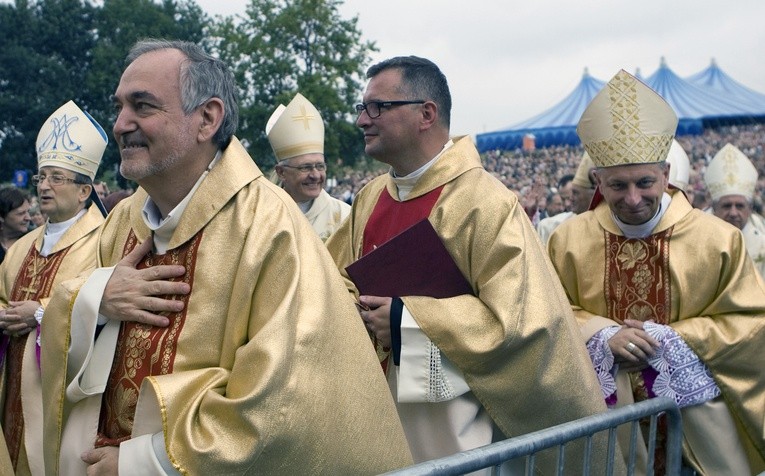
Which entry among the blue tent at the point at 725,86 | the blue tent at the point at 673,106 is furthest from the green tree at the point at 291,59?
the blue tent at the point at 725,86

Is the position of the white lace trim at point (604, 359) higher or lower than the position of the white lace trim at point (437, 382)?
lower

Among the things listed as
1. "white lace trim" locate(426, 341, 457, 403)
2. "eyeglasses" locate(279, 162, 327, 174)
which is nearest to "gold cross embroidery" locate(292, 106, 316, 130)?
"eyeglasses" locate(279, 162, 327, 174)

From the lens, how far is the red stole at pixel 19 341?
5.39 meters

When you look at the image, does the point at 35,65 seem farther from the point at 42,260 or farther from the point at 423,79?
the point at 423,79

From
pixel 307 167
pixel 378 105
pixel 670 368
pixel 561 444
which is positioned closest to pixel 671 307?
pixel 670 368

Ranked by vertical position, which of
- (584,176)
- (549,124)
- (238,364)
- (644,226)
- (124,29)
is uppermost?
(124,29)

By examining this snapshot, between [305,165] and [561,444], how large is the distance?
507cm

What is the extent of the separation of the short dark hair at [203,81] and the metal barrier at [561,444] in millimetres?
1147

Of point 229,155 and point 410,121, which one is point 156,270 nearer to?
point 229,155

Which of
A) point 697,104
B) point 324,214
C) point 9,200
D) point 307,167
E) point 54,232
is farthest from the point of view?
point 697,104

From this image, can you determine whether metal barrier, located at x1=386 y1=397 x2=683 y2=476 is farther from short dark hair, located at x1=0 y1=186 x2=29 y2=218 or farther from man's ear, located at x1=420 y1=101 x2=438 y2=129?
short dark hair, located at x1=0 y1=186 x2=29 y2=218

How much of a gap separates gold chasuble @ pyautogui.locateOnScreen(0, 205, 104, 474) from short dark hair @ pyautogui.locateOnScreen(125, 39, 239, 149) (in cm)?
261

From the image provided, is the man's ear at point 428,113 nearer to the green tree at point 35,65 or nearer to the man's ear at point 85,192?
the man's ear at point 85,192

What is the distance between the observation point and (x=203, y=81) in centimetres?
299
